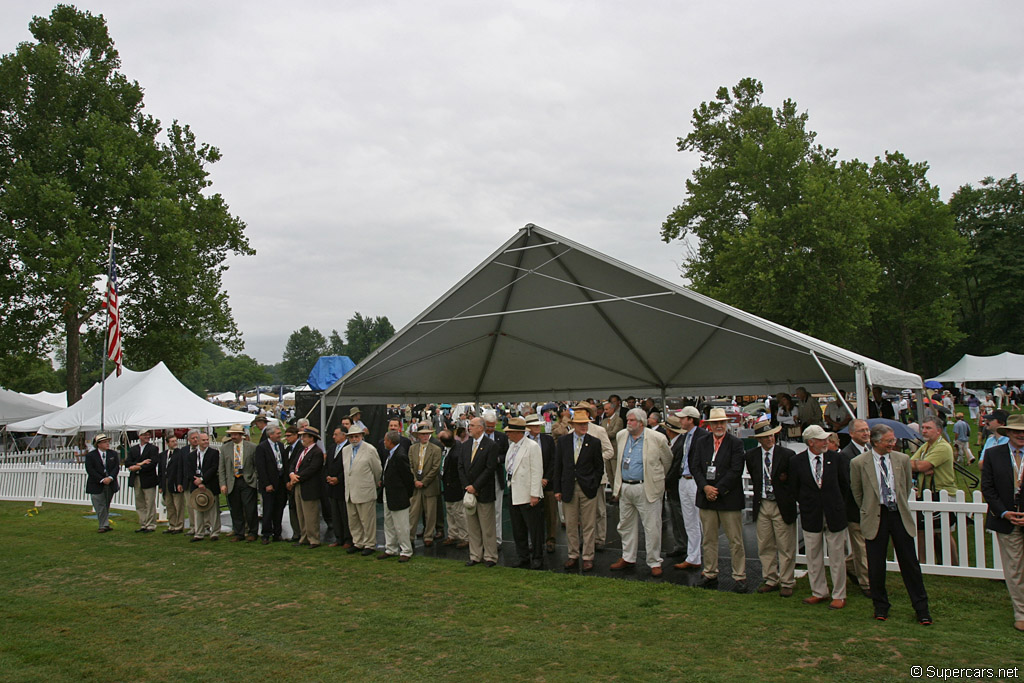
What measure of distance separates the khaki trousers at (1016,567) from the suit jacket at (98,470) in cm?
1289

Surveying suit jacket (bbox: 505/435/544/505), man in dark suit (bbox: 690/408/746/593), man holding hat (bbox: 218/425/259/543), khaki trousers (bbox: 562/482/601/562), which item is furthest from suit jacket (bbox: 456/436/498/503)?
man holding hat (bbox: 218/425/259/543)

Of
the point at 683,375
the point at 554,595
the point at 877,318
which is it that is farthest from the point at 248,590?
the point at 877,318

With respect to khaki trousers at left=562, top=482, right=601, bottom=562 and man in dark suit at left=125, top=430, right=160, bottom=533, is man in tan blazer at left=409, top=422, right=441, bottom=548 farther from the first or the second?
man in dark suit at left=125, top=430, right=160, bottom=533

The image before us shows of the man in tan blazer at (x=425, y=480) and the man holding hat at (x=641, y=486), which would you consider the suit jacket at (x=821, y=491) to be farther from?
the man in tan blazer at (x=425, y=480)

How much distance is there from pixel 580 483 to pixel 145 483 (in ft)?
27.4

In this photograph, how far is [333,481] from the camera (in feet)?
31.7

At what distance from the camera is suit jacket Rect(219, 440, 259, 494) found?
10.5m

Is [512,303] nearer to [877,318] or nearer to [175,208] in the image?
[175,208]

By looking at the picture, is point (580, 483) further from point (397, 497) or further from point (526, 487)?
point (397, 497)

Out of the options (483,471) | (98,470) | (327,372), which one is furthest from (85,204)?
(483,471)

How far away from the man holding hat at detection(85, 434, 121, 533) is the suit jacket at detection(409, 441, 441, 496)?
610 cm

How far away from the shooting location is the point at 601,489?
8.78m

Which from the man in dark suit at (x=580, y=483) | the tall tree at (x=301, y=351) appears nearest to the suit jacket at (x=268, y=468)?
the man in dark suit at (x=580, y=483)

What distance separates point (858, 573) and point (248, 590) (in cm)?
651
